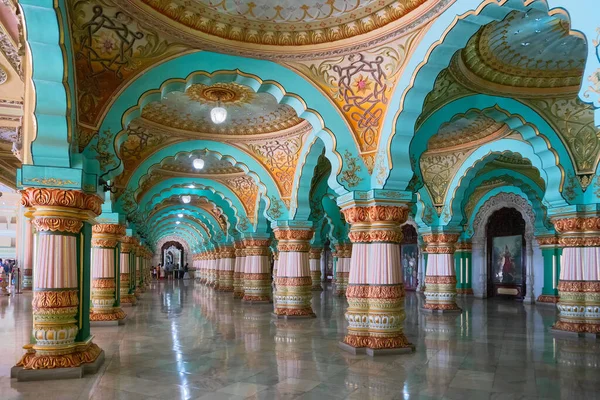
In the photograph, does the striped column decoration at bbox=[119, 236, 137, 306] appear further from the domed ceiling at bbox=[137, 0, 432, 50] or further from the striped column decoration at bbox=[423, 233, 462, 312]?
the domed ceiling at bbox=[137, 0, 432, 50]

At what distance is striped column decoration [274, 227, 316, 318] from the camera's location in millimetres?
12531

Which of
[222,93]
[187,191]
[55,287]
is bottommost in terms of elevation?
[55,287]

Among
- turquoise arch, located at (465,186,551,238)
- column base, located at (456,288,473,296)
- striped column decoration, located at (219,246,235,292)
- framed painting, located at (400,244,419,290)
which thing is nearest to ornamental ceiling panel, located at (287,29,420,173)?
turquoise arch, located at (465,186,551,238)

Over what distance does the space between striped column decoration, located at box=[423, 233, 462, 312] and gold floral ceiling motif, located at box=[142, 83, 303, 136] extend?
6.10 m

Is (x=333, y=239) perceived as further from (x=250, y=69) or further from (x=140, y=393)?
(x=140, y=393)

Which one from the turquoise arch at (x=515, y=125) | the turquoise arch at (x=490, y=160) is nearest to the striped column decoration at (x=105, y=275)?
the turquoise arch at (x=515, y=125)

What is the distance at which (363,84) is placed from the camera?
7910mm

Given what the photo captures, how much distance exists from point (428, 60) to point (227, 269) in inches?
767

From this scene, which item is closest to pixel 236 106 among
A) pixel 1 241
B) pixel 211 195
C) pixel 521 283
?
pixel 211 195

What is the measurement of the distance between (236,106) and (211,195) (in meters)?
9.17

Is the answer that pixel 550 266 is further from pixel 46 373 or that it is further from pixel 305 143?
pixel 46 373

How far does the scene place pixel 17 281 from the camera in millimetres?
22188

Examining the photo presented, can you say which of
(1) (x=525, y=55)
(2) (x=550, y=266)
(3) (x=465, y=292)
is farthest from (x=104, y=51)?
(3) (x=465, y=292)

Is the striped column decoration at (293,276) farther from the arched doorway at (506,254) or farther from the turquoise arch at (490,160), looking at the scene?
the arched doorway at (506,254)
